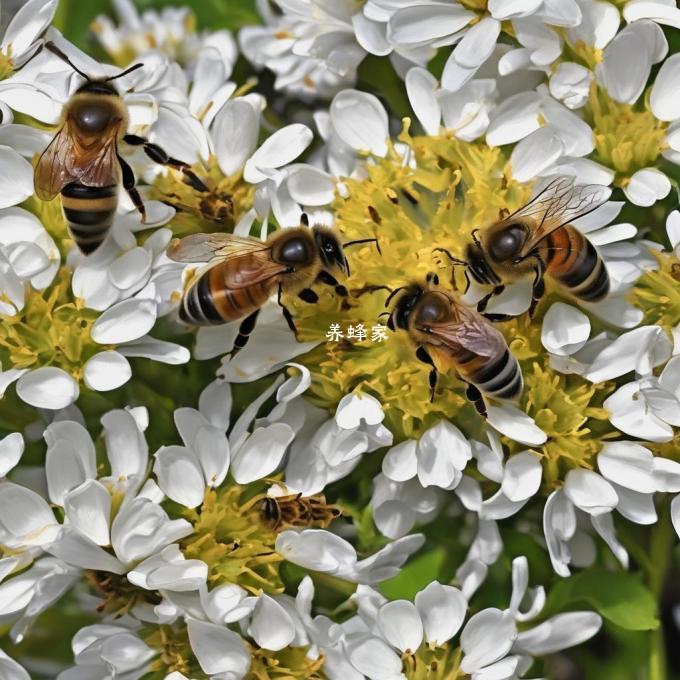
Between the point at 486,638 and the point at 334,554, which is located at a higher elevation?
the point at 334,554

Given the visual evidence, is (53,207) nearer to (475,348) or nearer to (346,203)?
(346,203)

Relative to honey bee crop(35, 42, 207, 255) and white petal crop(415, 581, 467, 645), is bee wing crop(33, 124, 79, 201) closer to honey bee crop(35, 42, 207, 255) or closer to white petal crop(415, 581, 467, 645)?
honey bee crop(35, 42, 207, 255)

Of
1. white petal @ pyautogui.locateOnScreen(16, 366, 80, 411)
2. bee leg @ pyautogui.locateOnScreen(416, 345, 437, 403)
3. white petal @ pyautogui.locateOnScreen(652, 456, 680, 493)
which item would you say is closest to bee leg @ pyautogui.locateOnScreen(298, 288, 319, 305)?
bee leg @ pyautogui.locateOnScreen(416, 345, 437, 403)

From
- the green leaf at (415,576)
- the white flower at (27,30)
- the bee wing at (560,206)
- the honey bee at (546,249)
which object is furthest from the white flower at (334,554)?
the white flower at (27,30)

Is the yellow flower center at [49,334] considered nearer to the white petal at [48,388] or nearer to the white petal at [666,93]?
the white petal at [48,388]

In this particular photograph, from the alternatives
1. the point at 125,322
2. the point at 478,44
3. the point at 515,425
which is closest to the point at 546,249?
the point at 515,425

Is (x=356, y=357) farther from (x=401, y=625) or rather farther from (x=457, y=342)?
(x=401, y=625)

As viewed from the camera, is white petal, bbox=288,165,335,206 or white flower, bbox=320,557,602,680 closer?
white flower, bbox=320,557,602,680
